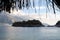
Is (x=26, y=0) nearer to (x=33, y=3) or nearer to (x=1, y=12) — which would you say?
(x=33, y=3)

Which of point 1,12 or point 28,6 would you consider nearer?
point 28,6

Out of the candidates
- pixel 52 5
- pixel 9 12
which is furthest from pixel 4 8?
pixel 52 5

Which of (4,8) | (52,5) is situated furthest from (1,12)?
(52,5)

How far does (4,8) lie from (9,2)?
123mm

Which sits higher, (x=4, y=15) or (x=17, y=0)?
(x=17, y=0)

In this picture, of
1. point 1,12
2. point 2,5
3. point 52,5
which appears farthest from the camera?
point 1,12

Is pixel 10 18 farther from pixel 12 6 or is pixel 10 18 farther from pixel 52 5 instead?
pixel 52 5

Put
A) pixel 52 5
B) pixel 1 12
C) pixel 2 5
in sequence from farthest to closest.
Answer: pixel 1 12 → pixel 2 5 → pixel 52 5

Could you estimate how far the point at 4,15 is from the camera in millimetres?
2248

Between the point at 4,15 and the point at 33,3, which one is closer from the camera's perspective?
the point at 33,3

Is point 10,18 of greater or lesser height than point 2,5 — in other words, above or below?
below

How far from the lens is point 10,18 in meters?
2.31

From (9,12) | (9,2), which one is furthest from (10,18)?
(9,2)

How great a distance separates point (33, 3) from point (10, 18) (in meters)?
0.37
